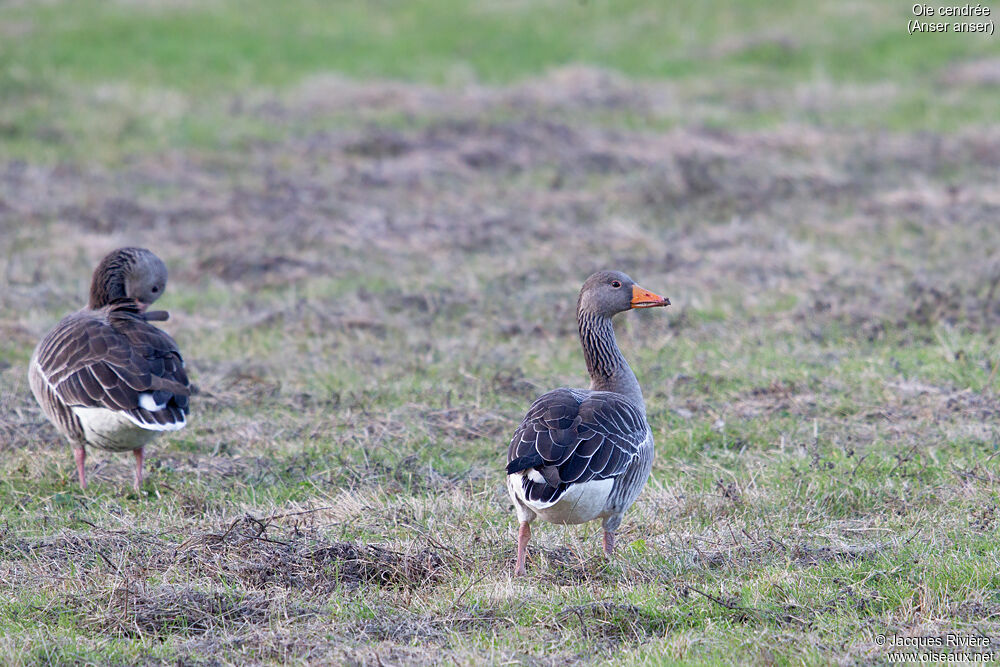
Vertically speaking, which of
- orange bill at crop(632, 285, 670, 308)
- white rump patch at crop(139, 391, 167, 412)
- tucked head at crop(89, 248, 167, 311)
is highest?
orange bill at crop(632, 285, 670, 308)

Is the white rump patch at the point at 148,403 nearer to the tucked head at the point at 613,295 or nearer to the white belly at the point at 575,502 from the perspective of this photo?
the white belly at the point at 575,502

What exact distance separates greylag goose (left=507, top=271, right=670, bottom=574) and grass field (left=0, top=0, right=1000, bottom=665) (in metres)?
0.29

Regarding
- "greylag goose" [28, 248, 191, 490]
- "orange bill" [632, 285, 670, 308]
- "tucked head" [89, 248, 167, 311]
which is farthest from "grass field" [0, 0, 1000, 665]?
"orange bill" [632, 285, 670, 308]

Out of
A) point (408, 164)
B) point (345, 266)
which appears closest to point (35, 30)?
point (408, 164)

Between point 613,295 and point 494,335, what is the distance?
135 inches

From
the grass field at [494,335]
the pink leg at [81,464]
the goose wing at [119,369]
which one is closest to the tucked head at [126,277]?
the goose wing at [119,369]

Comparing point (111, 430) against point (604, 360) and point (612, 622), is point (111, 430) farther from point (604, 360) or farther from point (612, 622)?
point (612, 622)

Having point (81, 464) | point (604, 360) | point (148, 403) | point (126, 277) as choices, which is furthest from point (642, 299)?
point (126, 277)

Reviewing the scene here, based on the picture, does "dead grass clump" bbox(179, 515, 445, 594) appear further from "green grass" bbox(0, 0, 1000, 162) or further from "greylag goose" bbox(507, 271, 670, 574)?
"green grass" bbox(0, 0, 1000, 162)

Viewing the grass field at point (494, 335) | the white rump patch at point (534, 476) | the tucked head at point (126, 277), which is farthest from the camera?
the tucked head at point (126, 277)

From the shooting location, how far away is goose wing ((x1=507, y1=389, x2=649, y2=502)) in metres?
4.95

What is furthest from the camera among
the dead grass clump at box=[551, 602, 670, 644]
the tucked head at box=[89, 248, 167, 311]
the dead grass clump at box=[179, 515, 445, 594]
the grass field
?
the tucked head at box=[89, 248, 167, 311]

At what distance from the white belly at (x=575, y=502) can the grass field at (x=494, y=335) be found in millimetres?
274

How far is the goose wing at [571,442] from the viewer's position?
4949mm
